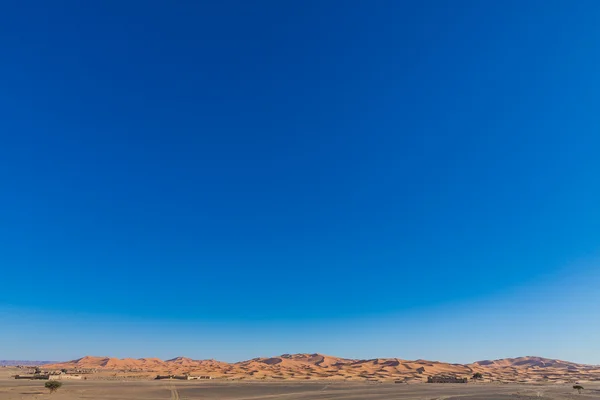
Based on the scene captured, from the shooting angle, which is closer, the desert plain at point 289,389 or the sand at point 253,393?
the sand at point 253,393

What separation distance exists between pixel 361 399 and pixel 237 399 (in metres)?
18.0

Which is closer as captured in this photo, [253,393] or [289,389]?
[253,393]

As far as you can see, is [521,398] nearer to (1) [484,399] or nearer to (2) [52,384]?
(1) [484,399]

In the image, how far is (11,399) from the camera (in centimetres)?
4847

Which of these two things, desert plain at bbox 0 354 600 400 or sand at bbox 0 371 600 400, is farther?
desert plain at bbox 0 354 600 400

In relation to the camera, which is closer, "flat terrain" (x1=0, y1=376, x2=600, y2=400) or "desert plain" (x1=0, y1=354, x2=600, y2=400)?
"flat terrain" (x1=0, y1=376, x2=600, y2=400)

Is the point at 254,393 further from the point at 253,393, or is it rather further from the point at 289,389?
the point at 289,389

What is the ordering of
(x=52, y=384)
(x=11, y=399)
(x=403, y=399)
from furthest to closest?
(x=52, y=384) → (x=403, y=399) → (x=11, y=399)

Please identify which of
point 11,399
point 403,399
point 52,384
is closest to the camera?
point 11,399

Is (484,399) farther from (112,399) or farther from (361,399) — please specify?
(112,399)

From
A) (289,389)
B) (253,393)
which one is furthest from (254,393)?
(289,389)

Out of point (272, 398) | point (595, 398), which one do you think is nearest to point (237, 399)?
point (272, 398)

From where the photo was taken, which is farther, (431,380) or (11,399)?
(431,380)

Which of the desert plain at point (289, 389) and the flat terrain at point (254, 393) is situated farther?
the desert plain at point (289, 389)
